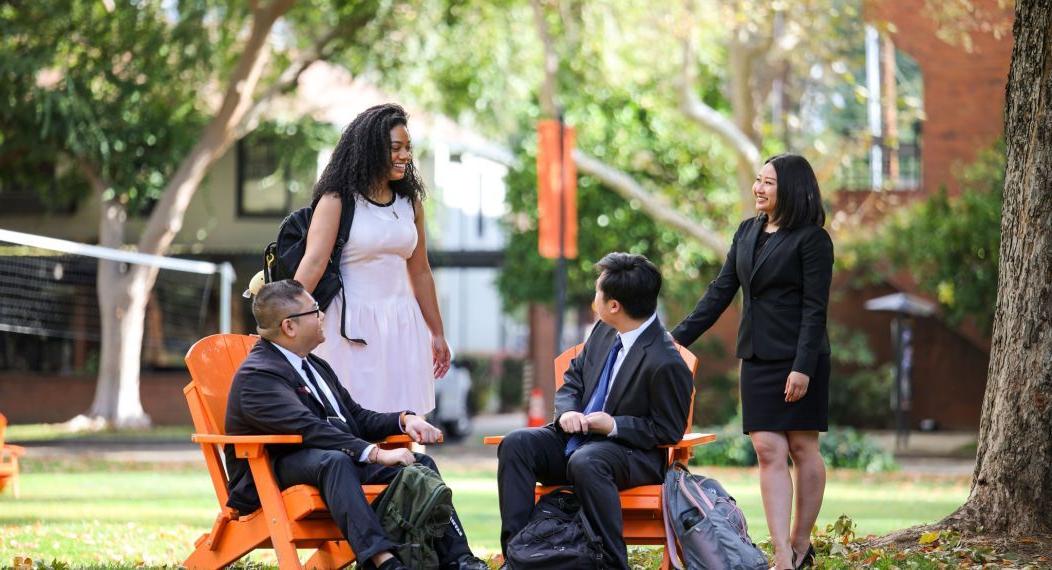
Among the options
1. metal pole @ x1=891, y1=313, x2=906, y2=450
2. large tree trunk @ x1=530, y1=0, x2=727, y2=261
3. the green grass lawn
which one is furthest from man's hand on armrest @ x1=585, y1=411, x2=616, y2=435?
metal pole @ x1=891, y1=313, x2=906, y2=450

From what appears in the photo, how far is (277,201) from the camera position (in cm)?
3034

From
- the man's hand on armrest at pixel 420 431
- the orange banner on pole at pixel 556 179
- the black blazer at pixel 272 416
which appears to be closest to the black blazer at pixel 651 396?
the man's hand on armrest at pixel 420 431

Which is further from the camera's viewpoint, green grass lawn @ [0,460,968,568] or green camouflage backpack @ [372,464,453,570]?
green grass lawn @ [0,460,968,568]

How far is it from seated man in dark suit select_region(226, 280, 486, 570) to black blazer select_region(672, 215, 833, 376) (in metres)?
1.49

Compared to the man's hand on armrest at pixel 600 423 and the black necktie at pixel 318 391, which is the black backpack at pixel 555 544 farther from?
the black necktie at pixel 318 391

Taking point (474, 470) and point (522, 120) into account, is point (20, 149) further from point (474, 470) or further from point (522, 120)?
point (474, 470)

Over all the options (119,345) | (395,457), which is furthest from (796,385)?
(119,345)

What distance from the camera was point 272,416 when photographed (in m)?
5.81

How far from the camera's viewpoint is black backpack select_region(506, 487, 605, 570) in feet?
18.7

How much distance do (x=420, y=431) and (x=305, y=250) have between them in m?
1.04

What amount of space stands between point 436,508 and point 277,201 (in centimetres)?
2530

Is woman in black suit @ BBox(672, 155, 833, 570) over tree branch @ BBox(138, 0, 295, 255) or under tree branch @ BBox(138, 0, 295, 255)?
under

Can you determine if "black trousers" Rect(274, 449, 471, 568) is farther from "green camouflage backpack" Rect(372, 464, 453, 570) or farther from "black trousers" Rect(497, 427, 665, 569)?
"black trousers" Rect(497, 427, 665, 569)

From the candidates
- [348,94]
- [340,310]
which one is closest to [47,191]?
[348,94]
